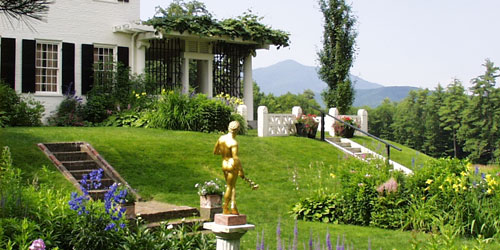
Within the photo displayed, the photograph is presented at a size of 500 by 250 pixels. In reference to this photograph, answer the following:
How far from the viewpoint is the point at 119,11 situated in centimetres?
2005

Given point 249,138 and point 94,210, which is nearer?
point 94,210

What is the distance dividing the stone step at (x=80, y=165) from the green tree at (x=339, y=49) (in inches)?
554

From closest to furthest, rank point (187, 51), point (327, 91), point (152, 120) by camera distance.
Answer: point (152, 120) → point (187, 51) → point (327, 91)

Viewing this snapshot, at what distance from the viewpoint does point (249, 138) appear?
1762cm

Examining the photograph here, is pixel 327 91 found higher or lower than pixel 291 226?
higher

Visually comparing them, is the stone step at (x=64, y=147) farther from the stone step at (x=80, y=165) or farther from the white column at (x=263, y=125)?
the white column at (x=263, y=125)

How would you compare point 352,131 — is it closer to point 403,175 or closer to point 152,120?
point 152,120

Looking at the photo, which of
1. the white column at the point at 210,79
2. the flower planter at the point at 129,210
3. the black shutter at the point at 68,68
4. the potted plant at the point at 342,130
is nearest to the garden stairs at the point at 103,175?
the flower planter at the point at 129,210

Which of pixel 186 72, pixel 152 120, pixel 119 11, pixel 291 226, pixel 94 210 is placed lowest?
pixel 291 226

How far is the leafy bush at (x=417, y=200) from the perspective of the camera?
8.93 m

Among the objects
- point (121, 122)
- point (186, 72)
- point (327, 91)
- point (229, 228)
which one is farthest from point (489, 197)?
point (327, 91)

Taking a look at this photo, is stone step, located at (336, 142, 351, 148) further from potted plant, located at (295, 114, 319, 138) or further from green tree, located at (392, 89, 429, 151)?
green tree, located at (392, 89, 429, 151)

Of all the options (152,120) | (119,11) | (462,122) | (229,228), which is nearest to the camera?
(229,228)

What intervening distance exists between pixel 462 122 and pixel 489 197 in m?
58.4
